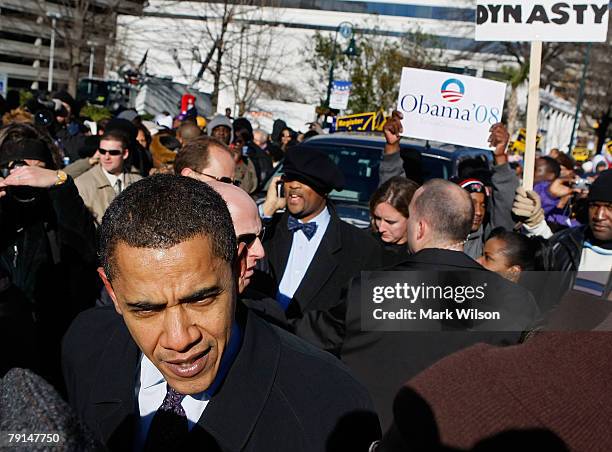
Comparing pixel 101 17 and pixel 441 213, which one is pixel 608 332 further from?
pixel 101 17

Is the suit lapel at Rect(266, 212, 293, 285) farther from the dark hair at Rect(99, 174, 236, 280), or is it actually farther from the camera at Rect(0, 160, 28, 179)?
the dark hair at Rect(99, 174, 236, 280)

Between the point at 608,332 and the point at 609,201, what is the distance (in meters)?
3.50

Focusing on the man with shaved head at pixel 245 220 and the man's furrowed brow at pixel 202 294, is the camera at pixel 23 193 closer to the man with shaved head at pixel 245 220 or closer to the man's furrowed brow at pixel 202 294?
the man with shaved head at pixel 245 220

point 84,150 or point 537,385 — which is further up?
point 537,385

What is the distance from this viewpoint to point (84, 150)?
7.32m

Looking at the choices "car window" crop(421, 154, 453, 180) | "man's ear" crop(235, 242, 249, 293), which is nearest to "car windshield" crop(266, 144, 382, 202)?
"car window" crop(421, 154, 453, 180)

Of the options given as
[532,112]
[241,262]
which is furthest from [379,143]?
[241,262]

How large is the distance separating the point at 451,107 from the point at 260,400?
16.1ft

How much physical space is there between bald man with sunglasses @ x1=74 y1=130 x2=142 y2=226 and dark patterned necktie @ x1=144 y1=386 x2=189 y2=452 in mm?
3616

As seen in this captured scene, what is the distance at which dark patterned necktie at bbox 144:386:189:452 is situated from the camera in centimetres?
185

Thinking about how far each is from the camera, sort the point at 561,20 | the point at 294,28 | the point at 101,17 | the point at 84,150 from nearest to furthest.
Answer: the point at 561,20 < the point at 84,150 < the point at 101,17 < the point at 294,28

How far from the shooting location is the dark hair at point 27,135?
463 centimetres

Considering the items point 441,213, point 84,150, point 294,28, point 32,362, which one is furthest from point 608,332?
point 294,28

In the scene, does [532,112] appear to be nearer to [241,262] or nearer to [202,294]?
[241,262]
